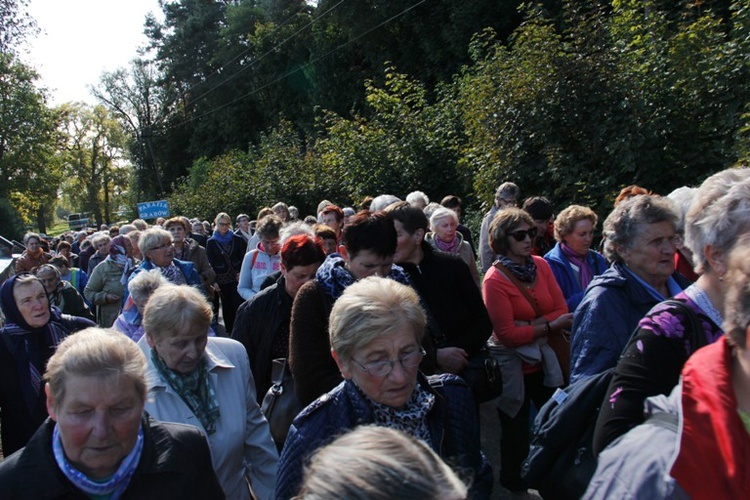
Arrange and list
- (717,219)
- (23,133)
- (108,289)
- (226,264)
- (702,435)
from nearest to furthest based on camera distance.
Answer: (702,435) → (717,219) → (108,289) → (226,264) → (23,133)

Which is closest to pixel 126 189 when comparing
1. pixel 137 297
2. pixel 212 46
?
pixel 212 46

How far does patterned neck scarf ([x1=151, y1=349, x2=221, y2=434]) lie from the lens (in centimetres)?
306

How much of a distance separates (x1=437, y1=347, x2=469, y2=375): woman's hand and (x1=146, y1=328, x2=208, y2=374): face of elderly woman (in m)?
1.41

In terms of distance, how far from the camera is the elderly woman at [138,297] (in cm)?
435

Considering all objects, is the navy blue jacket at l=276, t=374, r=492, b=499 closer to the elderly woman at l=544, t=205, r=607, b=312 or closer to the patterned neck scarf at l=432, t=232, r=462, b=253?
the elderly woman at l=544, t=205, r=607, b=312

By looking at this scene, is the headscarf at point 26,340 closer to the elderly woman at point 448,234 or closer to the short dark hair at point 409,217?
the short dark hair at point 409,217

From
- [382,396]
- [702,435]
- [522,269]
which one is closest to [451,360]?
[522,269]

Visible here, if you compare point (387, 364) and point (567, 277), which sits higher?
point (387, 364)

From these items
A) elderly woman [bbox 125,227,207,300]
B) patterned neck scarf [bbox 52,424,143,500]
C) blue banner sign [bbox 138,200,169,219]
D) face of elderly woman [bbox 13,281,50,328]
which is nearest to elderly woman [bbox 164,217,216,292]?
elderly woman [bbox 125,227,207,300]

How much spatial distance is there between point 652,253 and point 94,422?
2.45 meters

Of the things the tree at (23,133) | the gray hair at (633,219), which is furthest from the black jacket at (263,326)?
the tree at (23,133)

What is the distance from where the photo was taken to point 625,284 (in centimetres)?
297

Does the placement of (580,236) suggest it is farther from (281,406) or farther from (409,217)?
(281,406)

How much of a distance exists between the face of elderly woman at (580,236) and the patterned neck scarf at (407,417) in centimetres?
281
